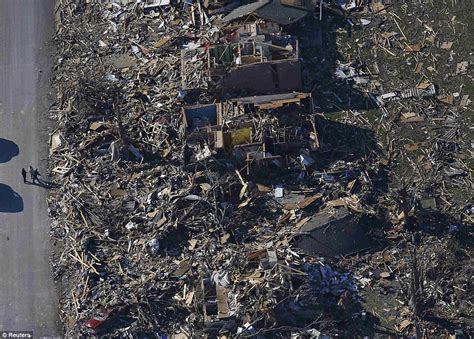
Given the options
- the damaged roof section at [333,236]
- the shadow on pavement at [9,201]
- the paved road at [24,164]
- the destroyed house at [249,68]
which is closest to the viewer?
the damaged roof section at [333,236]

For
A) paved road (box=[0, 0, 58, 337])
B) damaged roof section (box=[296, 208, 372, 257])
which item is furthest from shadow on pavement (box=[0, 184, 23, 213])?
damaged roof section (box=[296, 208, 372, 257])

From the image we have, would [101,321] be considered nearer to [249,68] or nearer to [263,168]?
[263,168]

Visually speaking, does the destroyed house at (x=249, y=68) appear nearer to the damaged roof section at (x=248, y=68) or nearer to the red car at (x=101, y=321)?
the damaged roof section at (x=248, y=68)

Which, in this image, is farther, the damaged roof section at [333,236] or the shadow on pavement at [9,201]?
the shadow on pavement at [9,201]

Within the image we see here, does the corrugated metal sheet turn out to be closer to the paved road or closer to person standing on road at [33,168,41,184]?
the paved road

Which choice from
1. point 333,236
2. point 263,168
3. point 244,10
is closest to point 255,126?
point 263,168


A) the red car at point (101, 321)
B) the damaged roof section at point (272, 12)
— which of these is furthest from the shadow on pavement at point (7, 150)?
the damaged roof section at point (272, 12)

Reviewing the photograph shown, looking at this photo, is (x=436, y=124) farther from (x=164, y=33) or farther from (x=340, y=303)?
(x=164, y=33)

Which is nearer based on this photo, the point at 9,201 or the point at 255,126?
the point at 255,126
